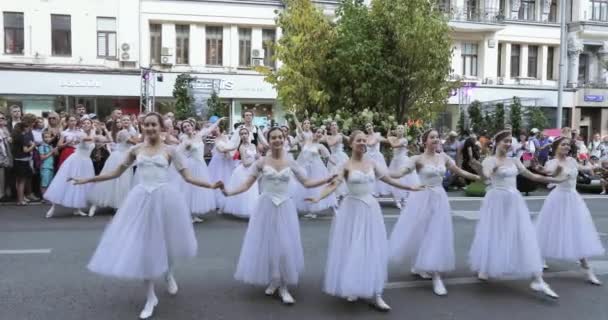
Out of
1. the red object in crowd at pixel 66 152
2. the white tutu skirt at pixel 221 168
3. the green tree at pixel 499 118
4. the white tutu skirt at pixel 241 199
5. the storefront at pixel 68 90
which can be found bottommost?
the white tutu skirt at pixel 241 199

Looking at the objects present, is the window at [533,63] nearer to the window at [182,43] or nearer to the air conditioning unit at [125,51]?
the window at [182,43]

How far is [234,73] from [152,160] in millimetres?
24912

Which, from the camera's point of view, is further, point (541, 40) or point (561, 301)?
point (541, 40)

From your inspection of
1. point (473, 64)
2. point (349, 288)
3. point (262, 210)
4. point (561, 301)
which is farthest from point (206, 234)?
point (473, 64)

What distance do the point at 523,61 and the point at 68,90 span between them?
27.0m

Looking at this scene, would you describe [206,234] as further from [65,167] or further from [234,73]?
[234,73]

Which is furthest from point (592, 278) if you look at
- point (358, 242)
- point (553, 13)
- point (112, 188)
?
point (553, 13)

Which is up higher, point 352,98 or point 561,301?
point 352,98

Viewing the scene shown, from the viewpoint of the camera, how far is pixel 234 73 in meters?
30.3

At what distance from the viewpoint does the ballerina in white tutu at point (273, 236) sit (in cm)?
608

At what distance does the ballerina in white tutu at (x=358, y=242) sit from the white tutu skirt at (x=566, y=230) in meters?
2.61

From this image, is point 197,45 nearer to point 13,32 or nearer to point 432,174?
point 13,32

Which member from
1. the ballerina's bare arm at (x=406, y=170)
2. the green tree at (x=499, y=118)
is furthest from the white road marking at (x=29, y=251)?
the green tree at (x=499, y=118)

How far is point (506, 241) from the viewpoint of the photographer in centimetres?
657
